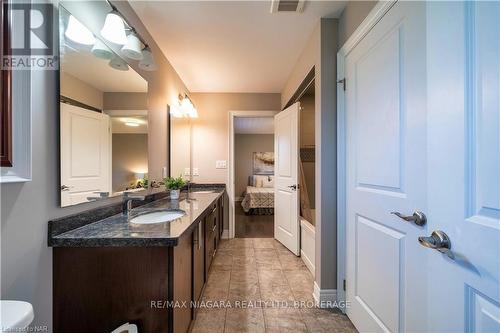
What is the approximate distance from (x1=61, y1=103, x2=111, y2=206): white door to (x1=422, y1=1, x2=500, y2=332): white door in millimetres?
1611

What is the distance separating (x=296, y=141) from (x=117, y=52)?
203 cm

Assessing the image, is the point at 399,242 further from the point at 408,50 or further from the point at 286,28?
the point at 286,28

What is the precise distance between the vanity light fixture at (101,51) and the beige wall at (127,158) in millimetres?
513

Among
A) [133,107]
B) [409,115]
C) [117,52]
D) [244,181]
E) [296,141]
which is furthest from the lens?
[244,181]

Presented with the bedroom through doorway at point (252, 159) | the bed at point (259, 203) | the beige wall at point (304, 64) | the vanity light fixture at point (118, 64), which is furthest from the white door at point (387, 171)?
the bedroom through doorway at point (252, 159)

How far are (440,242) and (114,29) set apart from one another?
6.46 feet

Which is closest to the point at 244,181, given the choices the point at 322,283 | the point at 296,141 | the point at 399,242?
the point at 296,141

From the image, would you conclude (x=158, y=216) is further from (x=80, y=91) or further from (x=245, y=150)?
(x=245, y=150)

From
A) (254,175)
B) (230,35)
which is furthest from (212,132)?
(254,175)

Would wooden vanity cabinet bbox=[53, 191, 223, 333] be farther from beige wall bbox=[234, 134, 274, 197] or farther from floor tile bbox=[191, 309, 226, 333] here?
beige wall bbox=[234, 134, 274, 197]

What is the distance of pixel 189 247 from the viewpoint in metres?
1.39

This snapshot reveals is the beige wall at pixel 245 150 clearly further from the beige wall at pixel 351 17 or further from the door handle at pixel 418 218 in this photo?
the door handle at pixel 418 218

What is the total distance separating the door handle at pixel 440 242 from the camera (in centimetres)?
64

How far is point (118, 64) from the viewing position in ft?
5.03
